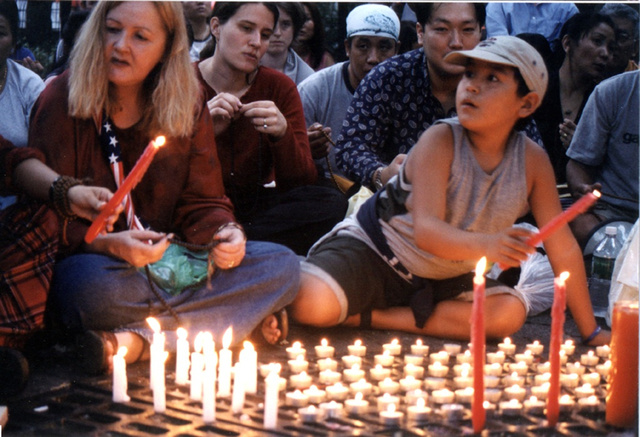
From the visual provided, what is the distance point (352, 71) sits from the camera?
540cm

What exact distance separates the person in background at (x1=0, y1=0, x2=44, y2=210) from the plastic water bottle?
2.70 m

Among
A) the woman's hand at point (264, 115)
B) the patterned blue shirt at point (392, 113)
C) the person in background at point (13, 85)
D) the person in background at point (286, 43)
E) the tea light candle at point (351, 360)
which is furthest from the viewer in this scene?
the person in background at point (286, 43)

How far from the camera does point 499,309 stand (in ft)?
12.7

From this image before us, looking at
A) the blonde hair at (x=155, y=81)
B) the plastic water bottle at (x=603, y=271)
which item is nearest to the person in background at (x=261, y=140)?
the blonde hair at (x=155, y=81)

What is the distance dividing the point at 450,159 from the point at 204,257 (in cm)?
100

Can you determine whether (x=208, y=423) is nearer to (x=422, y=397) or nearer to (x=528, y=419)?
(x=422, y=397)

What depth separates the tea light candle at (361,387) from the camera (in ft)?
9.62

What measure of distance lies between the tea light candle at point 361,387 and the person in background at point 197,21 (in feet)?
10.9

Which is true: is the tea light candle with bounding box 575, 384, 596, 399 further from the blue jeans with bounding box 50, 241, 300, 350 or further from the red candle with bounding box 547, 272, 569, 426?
the blue jeans with bounding box 50, 241, 300, 350

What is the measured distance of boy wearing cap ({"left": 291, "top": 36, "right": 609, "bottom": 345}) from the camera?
138 inches

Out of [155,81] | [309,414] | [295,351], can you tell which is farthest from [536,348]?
[155,81]

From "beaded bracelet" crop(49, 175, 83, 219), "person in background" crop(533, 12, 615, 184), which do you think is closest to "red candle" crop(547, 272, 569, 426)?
"beaded bracelet" crop(49, 175, 83, 219)

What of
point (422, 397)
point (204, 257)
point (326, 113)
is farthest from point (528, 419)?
point (326, 113)

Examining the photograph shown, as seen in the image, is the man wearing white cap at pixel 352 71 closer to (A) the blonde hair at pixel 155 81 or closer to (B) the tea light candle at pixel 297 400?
(A) the blonde hair at pixel 155 81
